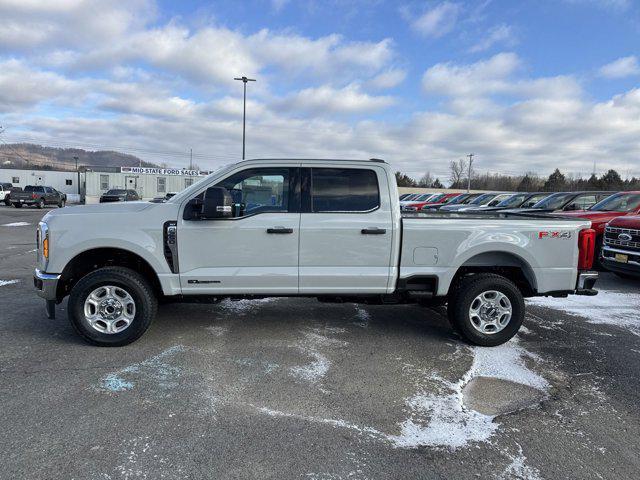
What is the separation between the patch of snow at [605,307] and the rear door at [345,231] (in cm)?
339

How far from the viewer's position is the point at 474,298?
16.1 feet

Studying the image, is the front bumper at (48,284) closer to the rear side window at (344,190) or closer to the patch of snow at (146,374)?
the patch of snow at (146,374)

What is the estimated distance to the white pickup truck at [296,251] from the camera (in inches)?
181

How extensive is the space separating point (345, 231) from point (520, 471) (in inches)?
104

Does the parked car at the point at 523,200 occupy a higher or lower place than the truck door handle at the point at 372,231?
higher

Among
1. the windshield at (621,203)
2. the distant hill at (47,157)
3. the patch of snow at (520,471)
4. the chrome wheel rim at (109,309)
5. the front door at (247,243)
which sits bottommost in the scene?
the patch of snow at (520,471)

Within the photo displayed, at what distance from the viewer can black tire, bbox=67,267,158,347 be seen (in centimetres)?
455

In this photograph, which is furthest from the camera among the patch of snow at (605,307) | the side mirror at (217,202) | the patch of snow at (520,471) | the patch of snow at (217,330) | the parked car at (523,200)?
the parked car at (523,200)

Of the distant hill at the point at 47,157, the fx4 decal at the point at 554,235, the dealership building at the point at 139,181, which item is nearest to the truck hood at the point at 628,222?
the fx4 decal at the point at 554,235

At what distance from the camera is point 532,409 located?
3.61 metres

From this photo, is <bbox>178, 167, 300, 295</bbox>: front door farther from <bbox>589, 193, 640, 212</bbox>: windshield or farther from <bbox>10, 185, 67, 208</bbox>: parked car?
→ <bbox>10, 185, 67, 208</bbox>: parked car

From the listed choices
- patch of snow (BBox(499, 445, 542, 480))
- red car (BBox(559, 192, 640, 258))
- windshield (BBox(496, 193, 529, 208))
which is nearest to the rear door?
patch of snow (BBox(499, 445, 542, 480))

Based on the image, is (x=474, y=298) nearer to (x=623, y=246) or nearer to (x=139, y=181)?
(x=623, y=246)

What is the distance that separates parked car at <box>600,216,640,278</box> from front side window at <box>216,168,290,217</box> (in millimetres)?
6837
